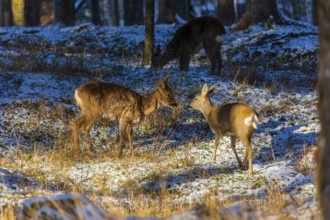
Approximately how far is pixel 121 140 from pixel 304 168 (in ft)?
9.24

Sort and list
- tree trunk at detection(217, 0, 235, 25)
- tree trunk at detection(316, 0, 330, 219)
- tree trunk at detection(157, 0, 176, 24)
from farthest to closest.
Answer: tree trunk at detection(217, 0, 235, 25) < tree trunk at detection(157, 0, 176, 24) < tree trunk at detection(316, 0, 330, 219)

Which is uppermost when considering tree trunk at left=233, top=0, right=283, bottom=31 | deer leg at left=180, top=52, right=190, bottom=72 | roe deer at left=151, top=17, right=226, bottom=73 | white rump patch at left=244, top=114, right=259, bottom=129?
tree trunk at left=233, top=0, right=283, bottom=31

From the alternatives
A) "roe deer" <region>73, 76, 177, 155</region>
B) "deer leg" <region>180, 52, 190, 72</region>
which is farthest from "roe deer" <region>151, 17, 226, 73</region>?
"roe deer" <region>73, 76, 177, 155</region>

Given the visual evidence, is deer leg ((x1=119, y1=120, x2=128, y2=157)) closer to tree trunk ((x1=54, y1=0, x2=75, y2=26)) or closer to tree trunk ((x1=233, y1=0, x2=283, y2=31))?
tree trunk ((x1=233, y1=0, x2=283, y2=31))

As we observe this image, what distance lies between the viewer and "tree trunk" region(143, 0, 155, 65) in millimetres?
14710

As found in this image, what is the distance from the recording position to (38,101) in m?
11.4

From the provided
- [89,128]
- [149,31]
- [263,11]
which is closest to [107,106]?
[89,128]

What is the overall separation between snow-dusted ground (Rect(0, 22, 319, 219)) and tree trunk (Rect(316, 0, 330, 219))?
42.7 inches

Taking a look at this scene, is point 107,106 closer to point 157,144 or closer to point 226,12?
point 157,144

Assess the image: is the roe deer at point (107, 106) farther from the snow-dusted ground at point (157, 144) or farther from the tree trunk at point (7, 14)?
the tree trunk at point (7, 14)

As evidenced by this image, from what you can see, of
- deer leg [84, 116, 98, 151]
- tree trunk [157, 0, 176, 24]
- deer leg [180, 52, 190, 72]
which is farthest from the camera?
tree trunk [157, 0, 176, 24]

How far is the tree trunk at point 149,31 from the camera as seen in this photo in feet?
48.3

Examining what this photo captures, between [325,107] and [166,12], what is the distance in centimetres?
1940

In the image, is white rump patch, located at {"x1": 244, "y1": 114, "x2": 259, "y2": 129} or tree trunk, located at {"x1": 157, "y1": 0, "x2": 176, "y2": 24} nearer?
white rump patch, located at {"x1": 244, "y1": 114, "x2": 259, "y2": 129}
